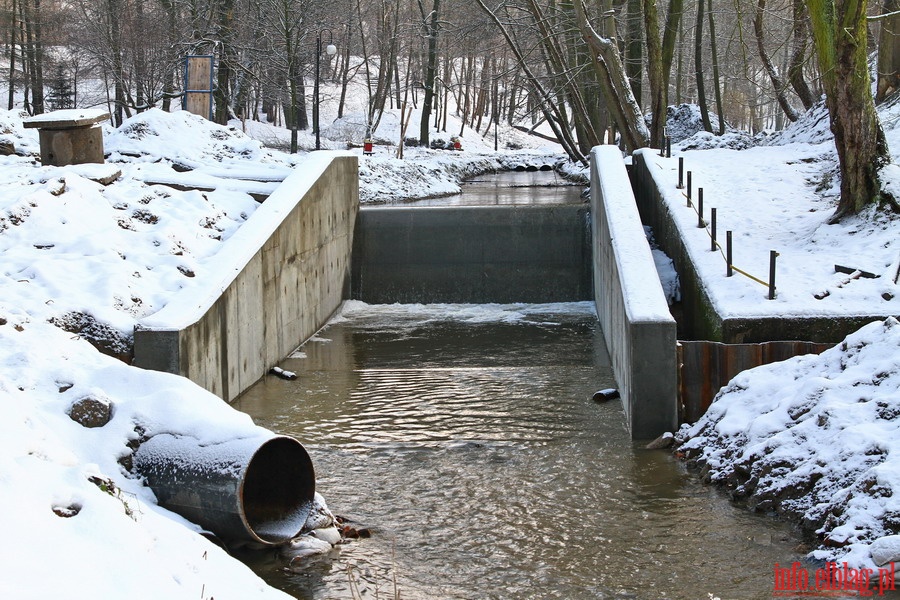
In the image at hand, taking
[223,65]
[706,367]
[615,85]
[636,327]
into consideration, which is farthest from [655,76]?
[223,65]

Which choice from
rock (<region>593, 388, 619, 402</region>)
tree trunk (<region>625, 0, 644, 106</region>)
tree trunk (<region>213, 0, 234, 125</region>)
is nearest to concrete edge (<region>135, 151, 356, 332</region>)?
rock (<region>593, 388, 619, 402</region>)

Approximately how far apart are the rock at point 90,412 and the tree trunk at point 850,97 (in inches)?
350

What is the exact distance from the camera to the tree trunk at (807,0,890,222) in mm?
11375

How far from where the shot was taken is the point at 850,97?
37.7 ft

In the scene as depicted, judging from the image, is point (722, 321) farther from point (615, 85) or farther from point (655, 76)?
point (655, 76)

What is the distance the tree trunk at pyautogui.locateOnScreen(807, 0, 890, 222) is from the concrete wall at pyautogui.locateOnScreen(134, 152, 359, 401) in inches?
262

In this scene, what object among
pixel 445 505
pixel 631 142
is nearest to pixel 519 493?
pixel 445 505

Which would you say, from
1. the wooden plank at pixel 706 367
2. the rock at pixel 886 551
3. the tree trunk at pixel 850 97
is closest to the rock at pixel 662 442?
the wooden plank at pixel 706 367

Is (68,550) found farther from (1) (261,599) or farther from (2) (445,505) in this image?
(2) (445,505)

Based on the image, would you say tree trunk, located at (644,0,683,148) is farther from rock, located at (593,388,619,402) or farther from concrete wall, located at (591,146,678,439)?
rock, located at (593,388,619,402)

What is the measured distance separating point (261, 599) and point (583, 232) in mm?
11941

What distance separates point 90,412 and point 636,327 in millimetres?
4538

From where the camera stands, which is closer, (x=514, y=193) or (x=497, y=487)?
(x=497, y=487)

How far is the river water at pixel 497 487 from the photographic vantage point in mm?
5957
